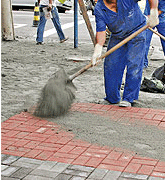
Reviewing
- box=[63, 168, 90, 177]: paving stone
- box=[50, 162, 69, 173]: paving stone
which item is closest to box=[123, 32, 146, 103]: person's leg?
box=[50, 162, 69, 173]: paving stone

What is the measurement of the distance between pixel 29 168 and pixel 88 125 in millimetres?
1458

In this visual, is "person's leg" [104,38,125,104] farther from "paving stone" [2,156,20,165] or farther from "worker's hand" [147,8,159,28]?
"paving stone" [2,156,20,165]

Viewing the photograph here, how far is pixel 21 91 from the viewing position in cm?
729

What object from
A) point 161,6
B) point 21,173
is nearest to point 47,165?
point 21,173

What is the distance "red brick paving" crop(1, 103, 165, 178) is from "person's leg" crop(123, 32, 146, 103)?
47 cm

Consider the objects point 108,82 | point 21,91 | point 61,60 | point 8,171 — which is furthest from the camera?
point 61,60

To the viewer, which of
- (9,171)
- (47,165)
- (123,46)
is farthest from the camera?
(123,46)

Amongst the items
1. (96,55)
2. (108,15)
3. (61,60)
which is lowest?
(61,60)

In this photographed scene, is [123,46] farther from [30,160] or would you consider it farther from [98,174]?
[98,174]

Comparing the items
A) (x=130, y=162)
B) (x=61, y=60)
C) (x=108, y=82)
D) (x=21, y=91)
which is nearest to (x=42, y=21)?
(x=61, y=60)

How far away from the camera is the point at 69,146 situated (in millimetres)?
4895

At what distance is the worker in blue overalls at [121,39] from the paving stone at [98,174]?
7.28 ft

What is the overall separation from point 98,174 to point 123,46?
2715 millimetres

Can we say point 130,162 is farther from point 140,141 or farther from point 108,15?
point 108,15
